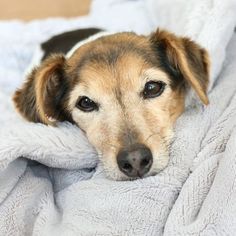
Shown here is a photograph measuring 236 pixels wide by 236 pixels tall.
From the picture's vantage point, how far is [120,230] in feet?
4.17

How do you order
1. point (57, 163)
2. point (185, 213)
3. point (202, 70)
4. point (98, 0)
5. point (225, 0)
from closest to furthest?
point (185, 213)
point (57, 163)
point (202, 70)
point (225, 0)
point (98, 0)

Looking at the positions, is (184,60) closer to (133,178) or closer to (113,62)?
(113,62)

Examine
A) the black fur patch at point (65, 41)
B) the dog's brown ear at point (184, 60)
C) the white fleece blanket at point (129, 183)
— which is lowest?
the white fleece blanket at point (129, 183)

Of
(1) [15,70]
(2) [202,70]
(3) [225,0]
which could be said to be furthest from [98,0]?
(2) [202,70]

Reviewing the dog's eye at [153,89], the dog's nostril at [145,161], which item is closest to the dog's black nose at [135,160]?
the dog's nostril at [145,161]

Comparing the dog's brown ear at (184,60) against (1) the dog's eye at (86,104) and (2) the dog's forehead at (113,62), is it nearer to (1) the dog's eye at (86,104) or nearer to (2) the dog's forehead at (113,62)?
(2) the dog's forehead at (113,62)

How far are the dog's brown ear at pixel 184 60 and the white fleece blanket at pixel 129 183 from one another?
0.09 meters

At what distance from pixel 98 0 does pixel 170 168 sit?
1.71m

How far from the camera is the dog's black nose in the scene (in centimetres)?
135

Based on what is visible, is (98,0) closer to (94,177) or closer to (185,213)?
(94,177)

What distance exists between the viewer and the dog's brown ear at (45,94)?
5.49 ft

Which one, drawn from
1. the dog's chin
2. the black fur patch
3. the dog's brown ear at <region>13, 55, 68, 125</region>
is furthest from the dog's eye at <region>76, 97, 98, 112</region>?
the black fur patch

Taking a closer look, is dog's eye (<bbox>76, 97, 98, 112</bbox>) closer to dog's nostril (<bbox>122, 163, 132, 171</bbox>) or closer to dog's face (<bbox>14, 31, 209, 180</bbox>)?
dog's face (<bbox>14, 31, 209, 180</bbox>)

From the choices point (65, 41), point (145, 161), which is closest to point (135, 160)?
point (145, 161)
